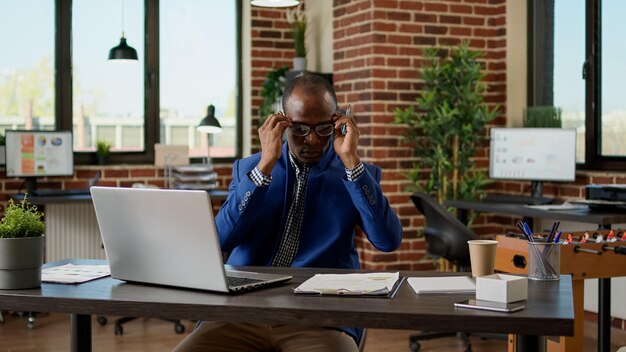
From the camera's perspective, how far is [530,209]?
4816mm

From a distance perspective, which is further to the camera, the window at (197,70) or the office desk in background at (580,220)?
the window at (197,70)

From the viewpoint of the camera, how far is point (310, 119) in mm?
2668

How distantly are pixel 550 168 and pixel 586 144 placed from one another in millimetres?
390

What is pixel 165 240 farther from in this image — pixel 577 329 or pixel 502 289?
pixel 577 329

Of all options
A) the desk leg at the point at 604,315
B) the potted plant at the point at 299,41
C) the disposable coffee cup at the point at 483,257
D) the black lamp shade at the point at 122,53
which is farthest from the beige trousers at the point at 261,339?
the potted plant at the point at 299,41

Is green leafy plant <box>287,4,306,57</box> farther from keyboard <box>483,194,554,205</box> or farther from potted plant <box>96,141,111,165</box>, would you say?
keyboard <box>483,194,554,205</box>

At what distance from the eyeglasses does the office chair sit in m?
2.08

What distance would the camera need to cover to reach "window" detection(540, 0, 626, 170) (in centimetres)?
542

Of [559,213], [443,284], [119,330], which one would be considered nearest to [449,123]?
[559,213]

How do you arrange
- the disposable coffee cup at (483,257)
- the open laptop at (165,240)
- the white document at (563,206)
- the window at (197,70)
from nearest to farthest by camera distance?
the open laptop at (165,240) < the disposable coffee cup at (483,257) < the white document at (563,206) < the window at (197,70)

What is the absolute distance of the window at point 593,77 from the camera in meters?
5.42

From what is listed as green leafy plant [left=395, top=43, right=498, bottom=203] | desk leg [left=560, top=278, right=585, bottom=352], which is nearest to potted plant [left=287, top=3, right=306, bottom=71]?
green leafy plant [left=395, top=43, right=498, bottom=203]

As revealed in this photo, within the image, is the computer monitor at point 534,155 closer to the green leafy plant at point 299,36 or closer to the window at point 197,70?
the green leafy plant at point 299,36

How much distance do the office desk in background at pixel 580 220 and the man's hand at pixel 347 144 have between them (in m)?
1.15
